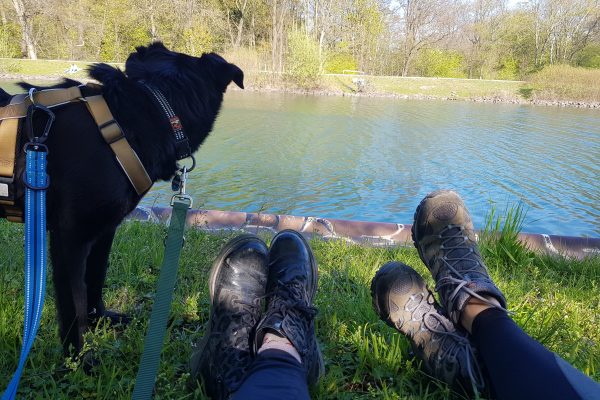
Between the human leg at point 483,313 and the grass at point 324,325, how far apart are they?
0.26 m

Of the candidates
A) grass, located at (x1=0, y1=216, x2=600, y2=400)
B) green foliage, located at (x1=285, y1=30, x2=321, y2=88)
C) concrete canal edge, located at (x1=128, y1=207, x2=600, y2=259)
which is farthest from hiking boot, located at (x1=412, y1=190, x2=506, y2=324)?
green foliage, located at (x1=285, y1=30, x2=321, y2=88)

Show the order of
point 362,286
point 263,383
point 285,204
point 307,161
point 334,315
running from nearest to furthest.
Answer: point 263,383 → point 334,315 → point 362,286 → point 285,204 → point 307,161

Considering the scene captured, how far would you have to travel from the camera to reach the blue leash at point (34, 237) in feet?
3.92

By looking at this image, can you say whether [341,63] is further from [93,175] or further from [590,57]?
[93,175]

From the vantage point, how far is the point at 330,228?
4605 mm

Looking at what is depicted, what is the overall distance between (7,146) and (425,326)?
1.78 meters

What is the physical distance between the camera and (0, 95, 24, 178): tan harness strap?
1504mm

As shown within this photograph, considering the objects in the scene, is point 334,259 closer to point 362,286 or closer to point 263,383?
point 362,286

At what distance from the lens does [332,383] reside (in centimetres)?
158

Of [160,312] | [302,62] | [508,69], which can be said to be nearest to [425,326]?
[160,312]

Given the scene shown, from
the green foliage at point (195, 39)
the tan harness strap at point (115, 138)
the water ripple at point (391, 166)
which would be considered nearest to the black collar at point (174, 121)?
the tan harness strap at point (115, 138)

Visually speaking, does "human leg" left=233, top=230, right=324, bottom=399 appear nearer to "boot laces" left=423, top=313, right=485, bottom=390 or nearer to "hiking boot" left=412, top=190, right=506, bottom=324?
"boot laces" left=423, top=313, right=485, bottom=390

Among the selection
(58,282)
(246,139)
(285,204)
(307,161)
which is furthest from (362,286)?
(246,139)

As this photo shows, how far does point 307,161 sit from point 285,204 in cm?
309
